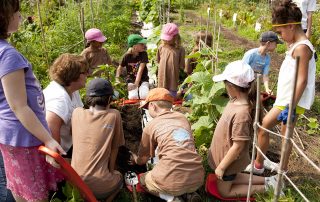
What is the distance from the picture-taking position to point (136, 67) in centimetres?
500

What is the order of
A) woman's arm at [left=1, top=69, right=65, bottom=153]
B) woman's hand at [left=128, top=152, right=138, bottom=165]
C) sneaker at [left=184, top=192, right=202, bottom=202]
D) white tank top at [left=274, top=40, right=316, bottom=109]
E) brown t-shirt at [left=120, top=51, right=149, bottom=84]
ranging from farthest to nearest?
brown t-shirt at [left=120, top=51, right=149, bottom=84]
woman's hand at [left=128, top=152, right=138, bottom=165]
white tank top at [left=274, top=40, right=316, bottom=109]
sneaker at [left=184, top=192, right=202, bottom=202]
woman's arm at [left=1, top=69, right=65, bottom=153]

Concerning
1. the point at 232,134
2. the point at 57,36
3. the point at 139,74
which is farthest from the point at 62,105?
the point at 57,36

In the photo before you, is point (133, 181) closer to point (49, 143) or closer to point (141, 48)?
point (49, 143)

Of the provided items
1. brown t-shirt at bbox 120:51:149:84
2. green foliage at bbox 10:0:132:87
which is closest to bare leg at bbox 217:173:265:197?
brown t-shirt at bbox 120:51:149:84

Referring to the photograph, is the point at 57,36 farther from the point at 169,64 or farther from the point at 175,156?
the point at 175,156

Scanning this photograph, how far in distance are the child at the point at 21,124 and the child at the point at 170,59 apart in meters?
2.55

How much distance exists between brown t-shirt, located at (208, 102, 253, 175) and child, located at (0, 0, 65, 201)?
1358 mm

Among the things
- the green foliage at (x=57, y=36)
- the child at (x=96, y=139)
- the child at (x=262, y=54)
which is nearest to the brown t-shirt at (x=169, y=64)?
the child at (x=262, y=54)

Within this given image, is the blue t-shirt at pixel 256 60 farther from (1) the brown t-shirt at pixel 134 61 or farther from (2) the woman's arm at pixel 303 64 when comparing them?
(2) the woman's arm at pixel 303 64

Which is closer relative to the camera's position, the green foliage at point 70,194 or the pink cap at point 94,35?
the green foliage at point 70,194

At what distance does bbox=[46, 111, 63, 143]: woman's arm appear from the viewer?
267 cm

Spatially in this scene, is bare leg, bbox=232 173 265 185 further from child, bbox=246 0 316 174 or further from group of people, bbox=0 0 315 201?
child, bbox=246 0 316 174

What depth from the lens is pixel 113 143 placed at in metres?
2.73

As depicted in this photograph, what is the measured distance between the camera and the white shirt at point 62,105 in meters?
2.72
